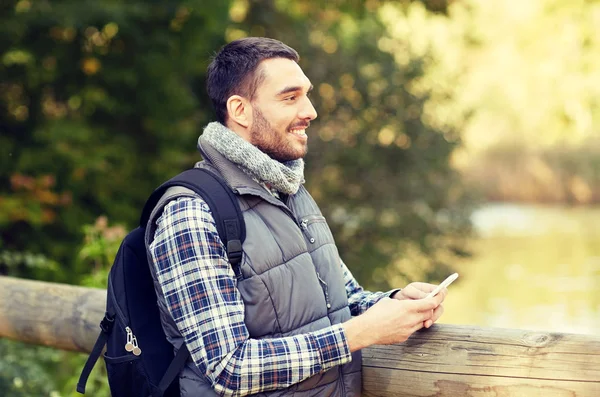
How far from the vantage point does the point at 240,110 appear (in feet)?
7.20

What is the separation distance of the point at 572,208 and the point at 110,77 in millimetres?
13308

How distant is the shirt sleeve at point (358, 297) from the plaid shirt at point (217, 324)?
0.38 metres

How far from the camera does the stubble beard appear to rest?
217 cm

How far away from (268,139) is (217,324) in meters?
0.50

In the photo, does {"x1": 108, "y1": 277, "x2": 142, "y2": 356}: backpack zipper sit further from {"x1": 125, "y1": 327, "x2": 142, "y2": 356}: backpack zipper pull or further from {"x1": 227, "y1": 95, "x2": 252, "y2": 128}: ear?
{"x1": 227, "y1": 95, "x2": 252, "y2": 128}: ear

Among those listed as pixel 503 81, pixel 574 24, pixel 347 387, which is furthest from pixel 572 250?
pixel 347 387

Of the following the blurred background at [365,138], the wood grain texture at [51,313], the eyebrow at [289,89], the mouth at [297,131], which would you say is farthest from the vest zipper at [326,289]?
the blurred background at [365,138]

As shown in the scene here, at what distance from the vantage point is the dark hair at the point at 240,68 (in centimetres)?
218

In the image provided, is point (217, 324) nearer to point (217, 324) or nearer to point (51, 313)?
point (217, 324)

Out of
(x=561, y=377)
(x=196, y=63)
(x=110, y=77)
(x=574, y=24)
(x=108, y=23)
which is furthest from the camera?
(x=574, y=24)

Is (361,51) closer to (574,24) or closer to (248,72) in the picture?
(574,24)

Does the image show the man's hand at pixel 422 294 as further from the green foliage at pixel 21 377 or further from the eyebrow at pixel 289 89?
the green foliage at pixel 21 377

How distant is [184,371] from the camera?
2.07 meters

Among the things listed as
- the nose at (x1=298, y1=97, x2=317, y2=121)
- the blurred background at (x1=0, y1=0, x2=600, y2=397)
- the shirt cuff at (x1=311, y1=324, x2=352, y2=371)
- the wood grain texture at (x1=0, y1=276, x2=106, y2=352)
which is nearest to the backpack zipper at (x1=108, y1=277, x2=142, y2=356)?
the shirt cuff at (x1=311, y1=324, x2=352, y2=371)
